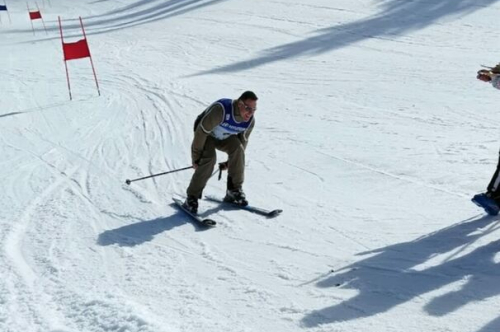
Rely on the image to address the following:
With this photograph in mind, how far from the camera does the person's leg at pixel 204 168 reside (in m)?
7.62

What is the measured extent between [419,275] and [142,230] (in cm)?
313

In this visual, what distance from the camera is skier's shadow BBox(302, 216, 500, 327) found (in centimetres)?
514

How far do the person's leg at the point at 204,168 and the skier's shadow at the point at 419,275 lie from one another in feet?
7.33

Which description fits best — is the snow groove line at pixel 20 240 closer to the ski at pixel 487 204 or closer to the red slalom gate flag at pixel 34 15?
the ski at pixel 487 204

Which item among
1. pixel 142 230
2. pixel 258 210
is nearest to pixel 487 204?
pixel 258 210

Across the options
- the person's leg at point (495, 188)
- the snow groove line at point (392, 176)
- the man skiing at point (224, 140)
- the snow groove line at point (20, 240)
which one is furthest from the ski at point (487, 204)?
the snow groove line at point (20, 240)

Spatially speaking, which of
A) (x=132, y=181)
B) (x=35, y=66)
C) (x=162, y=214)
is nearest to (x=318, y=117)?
(x=132, y=181)

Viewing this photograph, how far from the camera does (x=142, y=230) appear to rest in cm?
746

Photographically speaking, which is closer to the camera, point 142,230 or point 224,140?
point 142,230

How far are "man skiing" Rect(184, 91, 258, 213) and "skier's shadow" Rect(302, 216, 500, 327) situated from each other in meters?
2.12

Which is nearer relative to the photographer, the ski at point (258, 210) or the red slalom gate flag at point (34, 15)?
the ski at point (258, 210)

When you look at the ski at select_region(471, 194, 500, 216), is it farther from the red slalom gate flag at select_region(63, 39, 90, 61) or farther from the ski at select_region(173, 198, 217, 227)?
the red slalom gate flag at select_region(63, 39, 90, 61)

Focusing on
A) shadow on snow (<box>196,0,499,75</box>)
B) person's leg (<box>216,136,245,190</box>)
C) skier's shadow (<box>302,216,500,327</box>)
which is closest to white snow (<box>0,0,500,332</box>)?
skier's shadow (<box>302,216,500,327</box>)

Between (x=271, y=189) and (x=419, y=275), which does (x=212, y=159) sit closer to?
(x=271, y=189)
